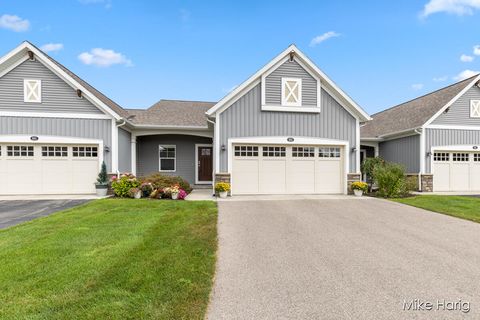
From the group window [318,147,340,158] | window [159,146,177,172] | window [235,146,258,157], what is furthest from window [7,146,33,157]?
window [318,147,340,158]

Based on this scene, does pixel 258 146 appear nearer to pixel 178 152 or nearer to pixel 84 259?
pixel 178 152

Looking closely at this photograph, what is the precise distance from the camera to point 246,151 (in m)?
11.6

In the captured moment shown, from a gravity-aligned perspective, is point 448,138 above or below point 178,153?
above

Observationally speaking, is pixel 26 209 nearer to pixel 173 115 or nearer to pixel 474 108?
pixel 173 115

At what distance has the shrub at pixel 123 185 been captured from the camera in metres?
10.7

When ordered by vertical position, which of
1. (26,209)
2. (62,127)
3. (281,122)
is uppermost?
(281,122)

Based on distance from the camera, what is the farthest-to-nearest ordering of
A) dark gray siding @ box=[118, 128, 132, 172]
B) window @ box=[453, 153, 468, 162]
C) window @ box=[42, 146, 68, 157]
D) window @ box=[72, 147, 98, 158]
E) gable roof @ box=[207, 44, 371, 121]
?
1. window @ box=[453, 153, 468, 162]
2. dark gray siding @ box=[118, 128, 132, 172]
3. window @ box=[72, 147, 98, 158]
4. window @ box=[42, 146, 68, 157]
5. gable roof @ box=[207, 44, 371, 121]

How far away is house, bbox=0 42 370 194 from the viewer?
10.9 meters

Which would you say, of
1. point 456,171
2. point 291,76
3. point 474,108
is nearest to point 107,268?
point 291,76

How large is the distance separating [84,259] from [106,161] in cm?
839

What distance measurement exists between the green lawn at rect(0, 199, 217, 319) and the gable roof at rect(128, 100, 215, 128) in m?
8.23

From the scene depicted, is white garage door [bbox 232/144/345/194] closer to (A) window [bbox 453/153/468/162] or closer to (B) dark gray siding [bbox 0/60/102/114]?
(A) window [bbox 453/153/468/162]

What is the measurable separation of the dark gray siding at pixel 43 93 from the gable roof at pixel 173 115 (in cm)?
299

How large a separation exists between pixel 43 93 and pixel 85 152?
2.98 m
